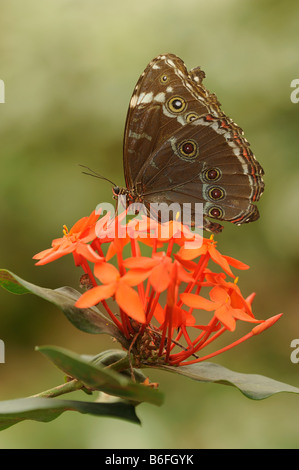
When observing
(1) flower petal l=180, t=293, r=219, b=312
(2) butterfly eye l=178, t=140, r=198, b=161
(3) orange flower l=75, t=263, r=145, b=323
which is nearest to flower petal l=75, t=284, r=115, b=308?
(3) orange flower l=75, t=263, r=145, b=323

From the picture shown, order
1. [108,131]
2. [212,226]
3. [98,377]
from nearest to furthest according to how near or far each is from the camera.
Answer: [98,377] < [212,226] < [108,131]

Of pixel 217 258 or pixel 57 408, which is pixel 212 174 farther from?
pixel 57 408

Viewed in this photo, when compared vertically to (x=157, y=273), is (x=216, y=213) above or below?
above

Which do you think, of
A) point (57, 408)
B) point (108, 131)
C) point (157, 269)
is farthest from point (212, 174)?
point (108, 131)

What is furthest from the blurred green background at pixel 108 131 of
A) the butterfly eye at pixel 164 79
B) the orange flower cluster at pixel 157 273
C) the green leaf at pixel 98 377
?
the green leaf at pixel 98 377

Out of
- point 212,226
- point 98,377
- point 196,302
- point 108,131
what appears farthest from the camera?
point 108,131

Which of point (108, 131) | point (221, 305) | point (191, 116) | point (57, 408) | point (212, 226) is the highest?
point (108, 131)

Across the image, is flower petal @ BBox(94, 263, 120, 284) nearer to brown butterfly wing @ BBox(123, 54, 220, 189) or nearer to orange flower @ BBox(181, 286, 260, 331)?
orange flower @ BBox(181, 286, 260, 331)
